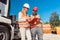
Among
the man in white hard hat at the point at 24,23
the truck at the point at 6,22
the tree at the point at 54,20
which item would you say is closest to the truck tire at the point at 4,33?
the truck at the point at 6,22

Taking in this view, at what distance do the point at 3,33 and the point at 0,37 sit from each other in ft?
0.59

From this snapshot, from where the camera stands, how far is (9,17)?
639 cm

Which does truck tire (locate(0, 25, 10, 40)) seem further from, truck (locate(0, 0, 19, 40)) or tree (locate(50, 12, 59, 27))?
tree (locate(50, 12, 59, 27))

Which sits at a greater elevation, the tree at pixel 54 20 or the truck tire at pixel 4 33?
the tree at pixel 54 20

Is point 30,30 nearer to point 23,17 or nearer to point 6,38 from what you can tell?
point 23,17

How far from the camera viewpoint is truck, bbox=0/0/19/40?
234 inches

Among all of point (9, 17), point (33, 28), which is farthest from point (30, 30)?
point (9, 17)

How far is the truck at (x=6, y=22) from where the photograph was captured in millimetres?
5949

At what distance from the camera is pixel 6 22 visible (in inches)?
239

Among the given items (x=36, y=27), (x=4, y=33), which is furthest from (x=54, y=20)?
(x=4, y=33)

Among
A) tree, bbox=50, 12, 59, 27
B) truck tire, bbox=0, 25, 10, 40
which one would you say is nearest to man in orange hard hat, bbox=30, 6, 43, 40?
truck tire, bbox=0, 25, 10, 40

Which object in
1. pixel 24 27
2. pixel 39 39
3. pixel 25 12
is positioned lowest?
pixel 39 39

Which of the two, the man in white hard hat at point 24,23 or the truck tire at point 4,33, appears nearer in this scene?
the truck tire at point 4,33

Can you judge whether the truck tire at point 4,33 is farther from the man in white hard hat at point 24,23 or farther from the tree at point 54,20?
the tree at point 54,20
